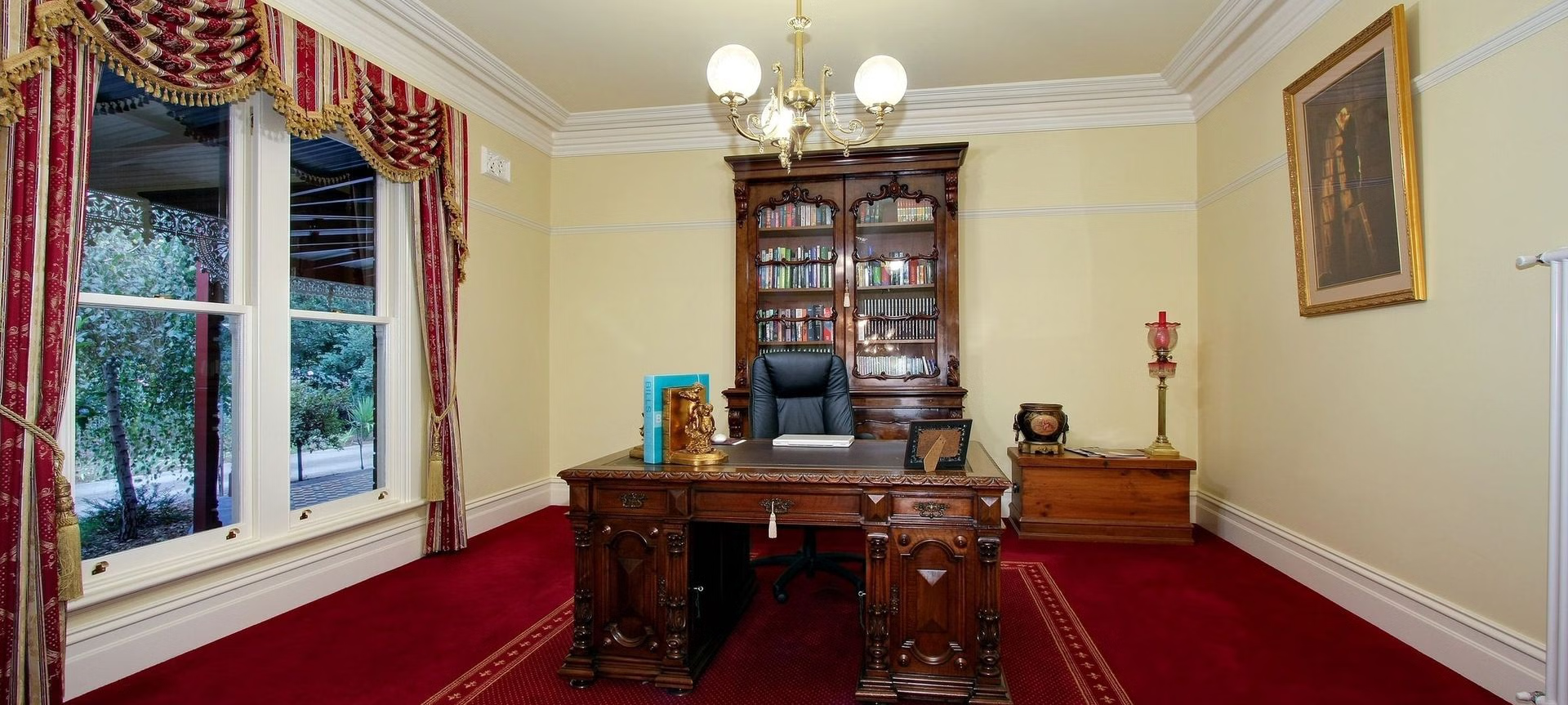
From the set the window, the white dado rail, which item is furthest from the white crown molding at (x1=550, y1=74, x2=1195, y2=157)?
the white dado rail

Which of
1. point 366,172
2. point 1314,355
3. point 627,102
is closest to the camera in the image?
point 1314,355

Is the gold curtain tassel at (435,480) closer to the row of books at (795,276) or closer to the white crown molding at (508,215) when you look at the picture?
the white crown molding at (508,215)

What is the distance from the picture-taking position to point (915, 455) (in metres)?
2.12

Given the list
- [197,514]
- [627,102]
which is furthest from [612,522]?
[627,102]

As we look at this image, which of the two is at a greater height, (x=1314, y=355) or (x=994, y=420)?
(x=1314, y=355)

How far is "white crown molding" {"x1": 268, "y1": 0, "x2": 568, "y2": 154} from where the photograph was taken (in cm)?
308

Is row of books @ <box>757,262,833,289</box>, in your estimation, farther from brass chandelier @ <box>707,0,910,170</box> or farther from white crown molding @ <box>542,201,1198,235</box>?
brass chandelier @ <box>707,0,910,170</box>

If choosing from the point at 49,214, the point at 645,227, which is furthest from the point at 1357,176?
the point at 49,214

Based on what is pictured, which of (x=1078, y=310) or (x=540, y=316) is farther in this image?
(x=540, y=316)

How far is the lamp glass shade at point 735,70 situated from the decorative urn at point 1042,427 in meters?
2.80

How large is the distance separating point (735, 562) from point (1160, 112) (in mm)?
4127

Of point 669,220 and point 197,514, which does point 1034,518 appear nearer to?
point 669,220

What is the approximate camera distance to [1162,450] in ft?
13.0

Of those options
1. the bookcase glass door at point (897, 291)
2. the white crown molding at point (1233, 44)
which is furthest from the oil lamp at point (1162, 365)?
the white crown molding at point (1233, 44)
